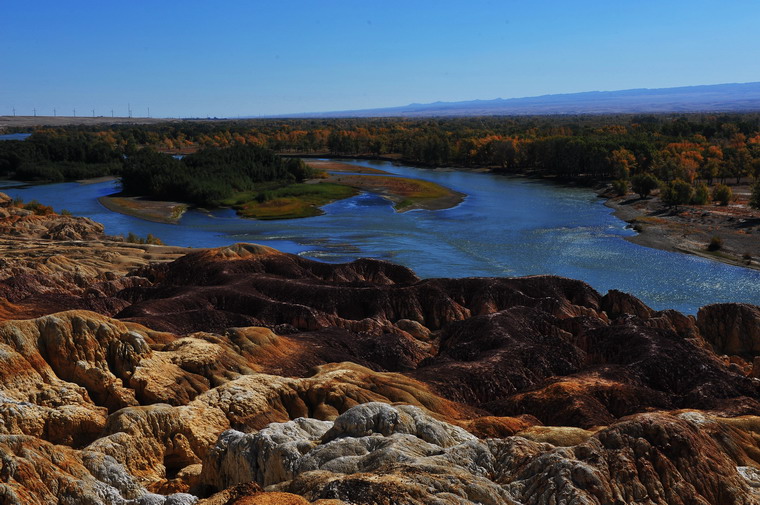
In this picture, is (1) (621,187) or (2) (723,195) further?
(1) (621,187)

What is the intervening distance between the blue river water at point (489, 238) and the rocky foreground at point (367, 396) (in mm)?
17108

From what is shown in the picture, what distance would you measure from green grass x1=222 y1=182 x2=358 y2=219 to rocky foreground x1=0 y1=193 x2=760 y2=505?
51661mm

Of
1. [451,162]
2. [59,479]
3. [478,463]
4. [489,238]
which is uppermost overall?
[59,479]

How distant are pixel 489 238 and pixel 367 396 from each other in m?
58.1

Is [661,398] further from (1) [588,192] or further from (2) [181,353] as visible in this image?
(1) [588,192]

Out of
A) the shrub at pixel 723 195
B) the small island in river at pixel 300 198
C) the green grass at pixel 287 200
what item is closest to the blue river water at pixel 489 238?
the small island in river at pixel 300 198

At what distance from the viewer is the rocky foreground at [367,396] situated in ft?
53.5

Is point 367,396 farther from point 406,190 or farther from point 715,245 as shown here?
point 406,190

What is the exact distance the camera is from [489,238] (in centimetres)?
8188

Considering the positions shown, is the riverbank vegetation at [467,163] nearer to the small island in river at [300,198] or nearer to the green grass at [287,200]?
the small island in river at [300,198]

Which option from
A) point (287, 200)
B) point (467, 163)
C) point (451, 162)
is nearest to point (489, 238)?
point (287, 200)

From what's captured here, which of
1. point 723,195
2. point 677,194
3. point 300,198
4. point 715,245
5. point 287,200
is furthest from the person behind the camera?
point 300,198

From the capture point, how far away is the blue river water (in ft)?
208

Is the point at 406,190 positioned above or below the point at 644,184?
below
